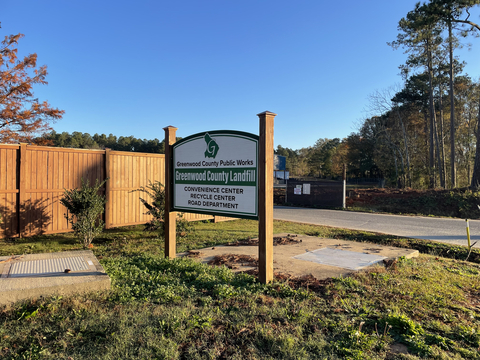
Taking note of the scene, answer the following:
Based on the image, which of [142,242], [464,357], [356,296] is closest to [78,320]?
[356,296]

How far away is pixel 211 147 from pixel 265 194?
1290 mm

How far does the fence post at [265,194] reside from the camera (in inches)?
164

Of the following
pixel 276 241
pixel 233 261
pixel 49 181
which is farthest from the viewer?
pixel 49 181

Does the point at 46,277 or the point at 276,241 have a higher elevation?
the point at 46,277

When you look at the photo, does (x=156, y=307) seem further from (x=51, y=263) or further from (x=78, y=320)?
(x=51, y=263)

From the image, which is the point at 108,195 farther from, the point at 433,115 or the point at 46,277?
the point at 433,115

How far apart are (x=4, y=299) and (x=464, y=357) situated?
4204 millimetres

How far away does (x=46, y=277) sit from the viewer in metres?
3.76

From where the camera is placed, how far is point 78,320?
2.93m

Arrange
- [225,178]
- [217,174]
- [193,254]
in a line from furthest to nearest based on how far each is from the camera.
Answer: [193,254] < [217,174] < [225,178]

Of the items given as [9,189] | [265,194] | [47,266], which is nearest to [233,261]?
[265,194]

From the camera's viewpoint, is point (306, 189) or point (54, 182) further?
point (306, 189)

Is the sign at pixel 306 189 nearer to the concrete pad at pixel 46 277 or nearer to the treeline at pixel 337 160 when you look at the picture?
the concrete pad at pixel 46 277

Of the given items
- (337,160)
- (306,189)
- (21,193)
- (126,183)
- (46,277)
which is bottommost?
(46,277)
